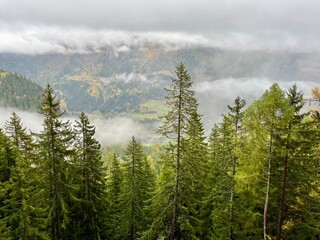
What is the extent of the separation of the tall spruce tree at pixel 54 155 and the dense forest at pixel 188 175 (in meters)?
0.08

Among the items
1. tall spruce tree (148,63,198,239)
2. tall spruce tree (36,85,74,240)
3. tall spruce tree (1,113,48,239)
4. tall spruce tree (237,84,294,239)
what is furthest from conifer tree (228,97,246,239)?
tall spruce tree (1,113,48,239)

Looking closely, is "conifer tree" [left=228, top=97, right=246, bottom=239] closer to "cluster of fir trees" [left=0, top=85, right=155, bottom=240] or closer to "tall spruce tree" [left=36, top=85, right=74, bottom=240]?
"cluster of fir trees" [left=0, top=85, right=155, bottom=240]

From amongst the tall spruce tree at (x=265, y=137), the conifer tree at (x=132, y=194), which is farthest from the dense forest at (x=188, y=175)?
the conifer tree at (x=132, y=194)

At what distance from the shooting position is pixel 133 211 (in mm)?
39500

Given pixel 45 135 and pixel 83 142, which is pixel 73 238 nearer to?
pixel 83 142

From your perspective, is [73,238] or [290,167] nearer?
[290,167]

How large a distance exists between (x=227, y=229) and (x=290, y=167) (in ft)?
34.7

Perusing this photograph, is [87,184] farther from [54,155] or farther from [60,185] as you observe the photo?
[54,155]

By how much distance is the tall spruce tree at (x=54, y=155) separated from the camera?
26406 millimetres

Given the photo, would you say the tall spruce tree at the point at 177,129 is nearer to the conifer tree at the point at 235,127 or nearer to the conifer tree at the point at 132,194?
the conifer tree at the point at 235,127

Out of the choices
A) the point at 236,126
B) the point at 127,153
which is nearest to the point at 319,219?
the point at 236,126

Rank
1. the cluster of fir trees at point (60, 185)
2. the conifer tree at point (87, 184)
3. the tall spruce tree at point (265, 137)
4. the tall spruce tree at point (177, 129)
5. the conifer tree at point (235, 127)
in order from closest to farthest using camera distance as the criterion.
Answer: the tall spruce tree at point (265, 137)
the conifer tree at point (235, 127)
the tall spruce tree at point (177, 129)
the cluster of fir trees at point (60, 185)
the conifer tree at point (87, 184)

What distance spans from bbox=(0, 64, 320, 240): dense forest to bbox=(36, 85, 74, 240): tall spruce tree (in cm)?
8

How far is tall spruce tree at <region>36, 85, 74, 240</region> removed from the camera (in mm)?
26406
